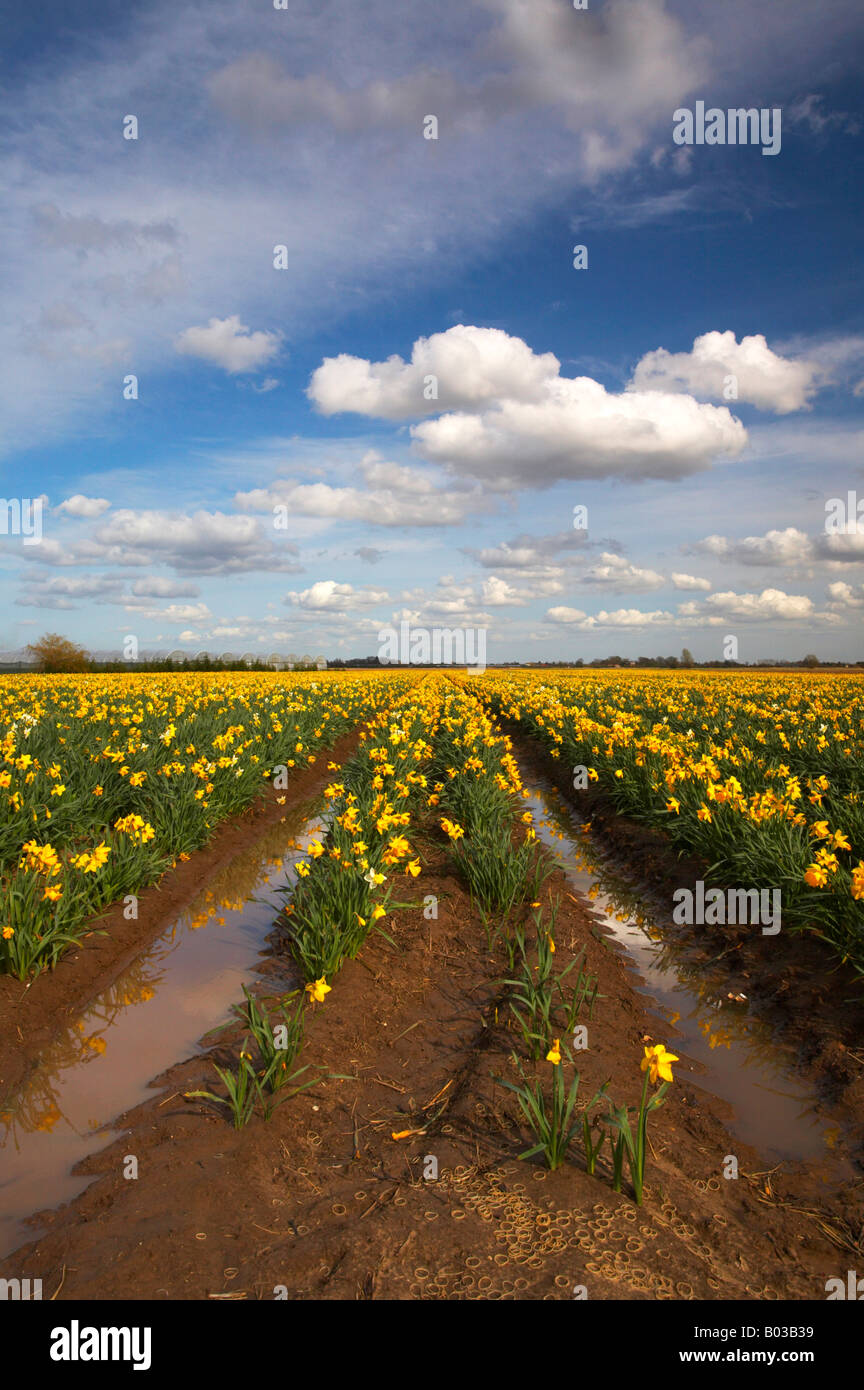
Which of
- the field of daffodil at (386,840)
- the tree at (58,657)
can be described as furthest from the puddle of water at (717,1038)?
the tree at (58,657)

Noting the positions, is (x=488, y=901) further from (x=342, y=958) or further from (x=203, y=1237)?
(x=203, y=1237)

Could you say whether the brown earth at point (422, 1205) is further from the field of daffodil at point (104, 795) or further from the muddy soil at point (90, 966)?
the field of daffodil at point (104, 795)

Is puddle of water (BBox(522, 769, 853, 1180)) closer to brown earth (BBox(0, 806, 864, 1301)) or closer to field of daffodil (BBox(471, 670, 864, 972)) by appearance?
brown earth (BBox(0, 806, 864, 1301))

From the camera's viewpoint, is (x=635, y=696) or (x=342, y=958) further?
(x=635, y=696)

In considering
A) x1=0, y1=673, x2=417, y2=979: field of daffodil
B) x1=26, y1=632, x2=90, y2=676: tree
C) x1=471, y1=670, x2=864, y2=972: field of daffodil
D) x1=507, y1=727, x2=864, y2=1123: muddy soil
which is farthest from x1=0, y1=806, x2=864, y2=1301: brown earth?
x1=26, y1=632, x2=90, y2=676: tree

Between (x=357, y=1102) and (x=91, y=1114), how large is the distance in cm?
134

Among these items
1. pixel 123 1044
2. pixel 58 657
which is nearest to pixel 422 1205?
pixel 123 1044

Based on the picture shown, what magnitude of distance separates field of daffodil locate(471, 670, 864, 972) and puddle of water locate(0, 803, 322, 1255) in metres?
3.92

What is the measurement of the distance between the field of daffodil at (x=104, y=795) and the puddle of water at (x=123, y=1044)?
607 mm

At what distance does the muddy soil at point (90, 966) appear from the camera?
415 cm

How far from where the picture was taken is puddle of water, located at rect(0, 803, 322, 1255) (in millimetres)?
3117

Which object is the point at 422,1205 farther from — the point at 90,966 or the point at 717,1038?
the point at 90,966
